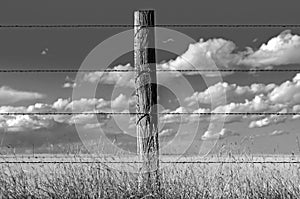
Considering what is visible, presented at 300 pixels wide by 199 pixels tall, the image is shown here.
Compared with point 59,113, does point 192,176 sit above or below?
below

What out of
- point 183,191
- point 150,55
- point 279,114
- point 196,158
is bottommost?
point 183,191

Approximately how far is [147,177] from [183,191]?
38 cm

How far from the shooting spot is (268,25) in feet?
19.6

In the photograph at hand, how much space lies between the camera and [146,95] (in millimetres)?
5680

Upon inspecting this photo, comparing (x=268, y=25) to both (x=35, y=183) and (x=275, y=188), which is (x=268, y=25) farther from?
(x=35, y=183)

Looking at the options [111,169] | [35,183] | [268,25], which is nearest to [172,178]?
[111,169]

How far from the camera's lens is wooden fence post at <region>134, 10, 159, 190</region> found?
5.60m

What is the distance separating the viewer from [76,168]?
571cm

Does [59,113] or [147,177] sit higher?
[59,113]

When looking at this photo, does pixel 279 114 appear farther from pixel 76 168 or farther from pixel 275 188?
pixel 76 168

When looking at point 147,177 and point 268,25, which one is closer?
point 147,177

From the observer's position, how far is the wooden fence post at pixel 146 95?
5.60 m

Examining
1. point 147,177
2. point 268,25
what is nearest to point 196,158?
point 147,177

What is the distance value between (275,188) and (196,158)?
863mm
